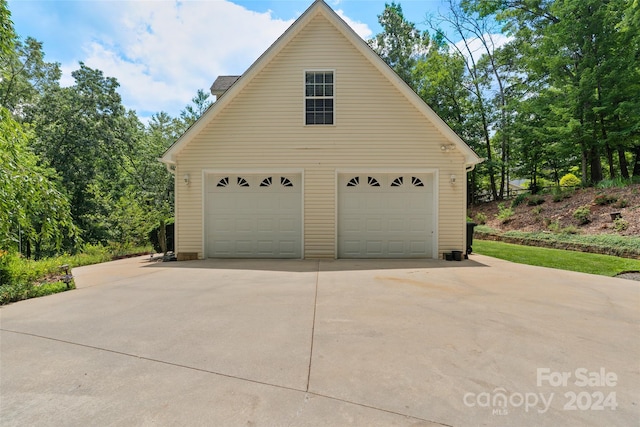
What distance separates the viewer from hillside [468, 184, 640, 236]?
11055mm

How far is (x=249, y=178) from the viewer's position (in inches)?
338

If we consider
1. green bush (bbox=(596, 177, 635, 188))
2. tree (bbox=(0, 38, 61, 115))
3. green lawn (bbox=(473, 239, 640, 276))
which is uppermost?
tree (bbox=(0, 38, 61, 115))

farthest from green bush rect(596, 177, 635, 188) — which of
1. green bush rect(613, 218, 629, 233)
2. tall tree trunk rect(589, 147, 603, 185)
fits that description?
green bush rect(613, 218, 629, 233)

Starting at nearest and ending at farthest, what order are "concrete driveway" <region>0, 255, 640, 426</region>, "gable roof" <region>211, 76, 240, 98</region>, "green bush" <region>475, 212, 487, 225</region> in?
"concrete driveway" <region>0, 255, 640, 426</region> → "gable roof" <region>211, 76, 240, 98</region> → "green bush" <region>475, 212, 487, 225</region>

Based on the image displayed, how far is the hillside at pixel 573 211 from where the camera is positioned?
11055 millimetres

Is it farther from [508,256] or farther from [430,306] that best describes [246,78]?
[508,256]

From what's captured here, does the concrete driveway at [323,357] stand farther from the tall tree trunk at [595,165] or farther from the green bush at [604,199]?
the tall tree trunk at [595,165]

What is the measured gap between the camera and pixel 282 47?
8406 mm

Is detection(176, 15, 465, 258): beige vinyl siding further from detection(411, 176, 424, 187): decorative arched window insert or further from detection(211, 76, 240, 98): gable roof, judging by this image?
detection(211, 76, 240, 98): gable roof

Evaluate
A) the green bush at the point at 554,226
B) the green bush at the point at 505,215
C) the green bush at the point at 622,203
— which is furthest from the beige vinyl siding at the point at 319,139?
the green bush at the point at 505,215

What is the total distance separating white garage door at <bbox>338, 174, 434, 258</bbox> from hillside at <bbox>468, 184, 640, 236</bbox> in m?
7.47

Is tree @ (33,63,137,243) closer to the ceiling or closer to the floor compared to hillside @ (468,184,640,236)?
closer to the ceiling

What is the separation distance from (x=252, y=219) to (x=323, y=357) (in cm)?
634

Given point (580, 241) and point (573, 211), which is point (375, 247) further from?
point (573, 211)
